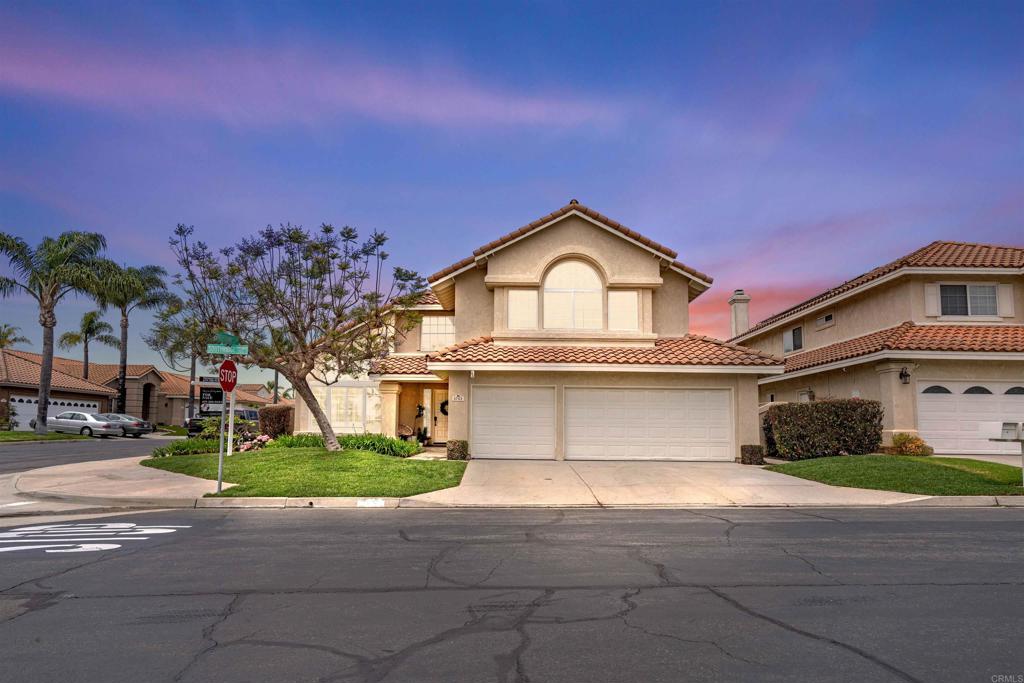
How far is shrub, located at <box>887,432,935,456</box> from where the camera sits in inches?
769

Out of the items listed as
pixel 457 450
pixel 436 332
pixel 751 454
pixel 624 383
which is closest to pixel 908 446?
pixel 751 454

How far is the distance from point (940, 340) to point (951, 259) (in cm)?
379

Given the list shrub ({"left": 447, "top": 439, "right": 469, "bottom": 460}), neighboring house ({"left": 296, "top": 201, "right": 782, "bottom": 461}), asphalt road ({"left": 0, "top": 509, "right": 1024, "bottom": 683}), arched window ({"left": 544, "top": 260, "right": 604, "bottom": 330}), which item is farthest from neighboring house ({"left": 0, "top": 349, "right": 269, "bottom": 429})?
asphalt road ({"left": 0, "top": 509, "right": 1024, "bottom": 683})

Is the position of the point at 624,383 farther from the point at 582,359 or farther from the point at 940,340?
the point at 940,340

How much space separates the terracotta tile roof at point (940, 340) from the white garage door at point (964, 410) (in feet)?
4.29

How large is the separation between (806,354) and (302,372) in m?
21.4

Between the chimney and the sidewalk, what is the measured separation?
→ 21192 millimetres

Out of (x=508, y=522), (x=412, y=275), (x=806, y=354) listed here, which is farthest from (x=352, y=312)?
(x=806, y=354)

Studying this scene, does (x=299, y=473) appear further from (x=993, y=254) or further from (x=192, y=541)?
(x=993, y=254)

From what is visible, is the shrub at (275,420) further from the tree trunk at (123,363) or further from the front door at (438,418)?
the tree trunk at (123,363)

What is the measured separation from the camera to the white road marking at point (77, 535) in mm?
8625

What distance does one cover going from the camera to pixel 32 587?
6582 mm

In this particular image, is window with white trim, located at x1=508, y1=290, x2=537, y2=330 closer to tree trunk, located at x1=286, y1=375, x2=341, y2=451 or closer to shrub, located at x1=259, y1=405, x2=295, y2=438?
tree trunk, located at x1=286, y1=375, x2=341, y2=451

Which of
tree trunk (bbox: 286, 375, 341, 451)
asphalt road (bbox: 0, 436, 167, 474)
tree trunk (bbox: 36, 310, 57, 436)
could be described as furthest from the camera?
tree trunk (bbox: 36, 310, 57, 436)
